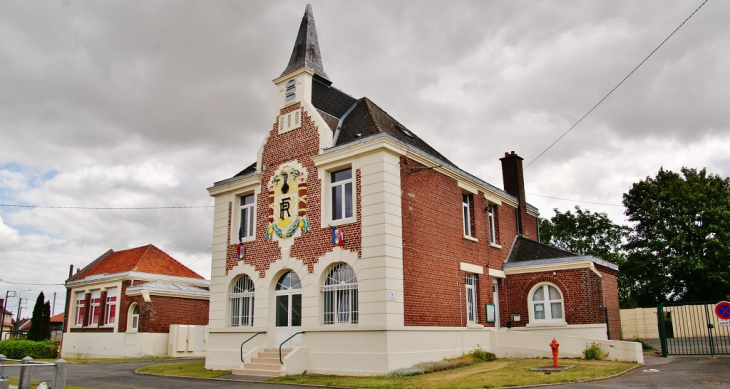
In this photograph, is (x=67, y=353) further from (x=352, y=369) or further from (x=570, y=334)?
(x=570, y=334)

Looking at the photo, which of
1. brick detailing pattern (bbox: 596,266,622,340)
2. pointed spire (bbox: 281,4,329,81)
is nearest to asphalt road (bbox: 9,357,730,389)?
brick detailing pattern (bbox: 596,266,622,340)

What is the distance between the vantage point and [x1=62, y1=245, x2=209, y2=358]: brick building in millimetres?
30984

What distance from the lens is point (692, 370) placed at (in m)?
15.1

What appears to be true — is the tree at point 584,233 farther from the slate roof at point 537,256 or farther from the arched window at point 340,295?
the arched window at point 340,295

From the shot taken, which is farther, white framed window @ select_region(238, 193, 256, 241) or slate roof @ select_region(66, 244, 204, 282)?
slate roof @ select_region(66, 244, 204, 282)

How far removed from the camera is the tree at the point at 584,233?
46.5 m

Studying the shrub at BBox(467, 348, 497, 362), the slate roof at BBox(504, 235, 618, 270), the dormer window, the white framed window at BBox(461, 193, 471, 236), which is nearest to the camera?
the shrub at BBox(467, 348, 497, 362)

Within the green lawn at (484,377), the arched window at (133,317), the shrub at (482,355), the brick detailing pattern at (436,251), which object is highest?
the brick detailing pattern at (436,251)

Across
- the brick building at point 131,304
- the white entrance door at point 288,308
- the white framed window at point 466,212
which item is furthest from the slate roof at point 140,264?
the white framed window at point 466,212

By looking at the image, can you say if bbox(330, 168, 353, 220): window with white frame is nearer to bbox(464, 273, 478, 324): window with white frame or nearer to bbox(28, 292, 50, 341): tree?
bbox(464, 273, 478, 324): window with white frame

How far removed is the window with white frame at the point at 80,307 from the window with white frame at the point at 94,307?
1.83ft

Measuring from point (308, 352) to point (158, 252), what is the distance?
22.1 m

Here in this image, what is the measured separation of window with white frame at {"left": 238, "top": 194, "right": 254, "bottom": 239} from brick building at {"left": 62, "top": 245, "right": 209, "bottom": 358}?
12.0 meters

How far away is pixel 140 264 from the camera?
3425 cm
